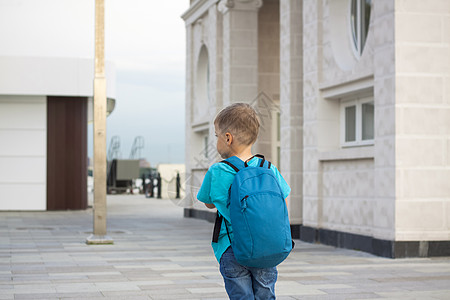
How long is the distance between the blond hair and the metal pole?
10239 mm

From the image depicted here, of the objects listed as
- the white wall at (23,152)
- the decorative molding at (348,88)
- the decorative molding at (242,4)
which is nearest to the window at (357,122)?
the decorative molding at (348,88)

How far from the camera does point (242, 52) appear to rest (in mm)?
18688

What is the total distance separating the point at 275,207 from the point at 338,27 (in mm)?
10417

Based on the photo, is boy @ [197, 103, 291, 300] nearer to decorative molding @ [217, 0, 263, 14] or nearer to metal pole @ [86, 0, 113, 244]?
metal pole @ [86, 0, 113, 244]

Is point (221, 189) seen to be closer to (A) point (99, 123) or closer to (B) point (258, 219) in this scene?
(B) point (258, 219)

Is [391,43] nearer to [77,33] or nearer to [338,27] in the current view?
[338,27]

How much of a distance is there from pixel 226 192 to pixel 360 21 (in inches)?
393

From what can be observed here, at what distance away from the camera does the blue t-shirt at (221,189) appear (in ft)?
11.9

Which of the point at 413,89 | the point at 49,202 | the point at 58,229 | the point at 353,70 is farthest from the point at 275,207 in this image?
the point at 49,202

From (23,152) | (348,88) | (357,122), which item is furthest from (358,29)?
(23,152)

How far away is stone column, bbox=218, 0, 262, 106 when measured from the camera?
1862 centimetres

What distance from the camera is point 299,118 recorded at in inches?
595

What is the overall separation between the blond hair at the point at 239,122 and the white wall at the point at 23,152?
857 inches

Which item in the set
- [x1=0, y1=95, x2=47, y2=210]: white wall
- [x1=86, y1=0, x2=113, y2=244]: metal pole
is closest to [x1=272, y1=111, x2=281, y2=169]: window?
[x1=86, y1=0, x2=113, y2=244]: metal pole
